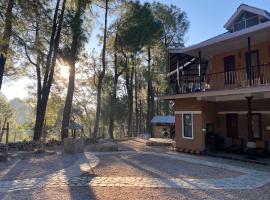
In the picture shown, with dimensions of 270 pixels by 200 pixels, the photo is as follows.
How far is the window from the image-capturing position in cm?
1672

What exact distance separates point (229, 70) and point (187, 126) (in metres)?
4.15

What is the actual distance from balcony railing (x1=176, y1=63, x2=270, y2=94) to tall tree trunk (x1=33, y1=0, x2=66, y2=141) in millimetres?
9803

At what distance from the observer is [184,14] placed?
38.1 metres

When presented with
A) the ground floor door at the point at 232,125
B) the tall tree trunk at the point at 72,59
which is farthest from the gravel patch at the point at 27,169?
the ground floor door at the point at 232,125

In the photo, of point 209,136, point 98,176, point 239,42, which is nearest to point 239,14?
point 239,42

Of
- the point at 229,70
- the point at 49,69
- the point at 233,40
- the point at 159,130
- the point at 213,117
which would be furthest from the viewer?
the point at 159,130

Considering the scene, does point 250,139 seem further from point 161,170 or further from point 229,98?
point 161,170

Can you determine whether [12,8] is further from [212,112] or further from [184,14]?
[184,14]

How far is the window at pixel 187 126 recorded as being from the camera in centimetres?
1672

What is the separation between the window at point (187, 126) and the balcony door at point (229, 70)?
2.99 m

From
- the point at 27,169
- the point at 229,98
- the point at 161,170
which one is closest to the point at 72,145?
the point at 27,169

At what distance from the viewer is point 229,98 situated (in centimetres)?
1524

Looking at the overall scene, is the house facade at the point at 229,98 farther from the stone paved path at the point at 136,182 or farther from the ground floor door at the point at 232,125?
the stone paved path at the point at 136,182

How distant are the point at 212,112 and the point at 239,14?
19.4 ft
